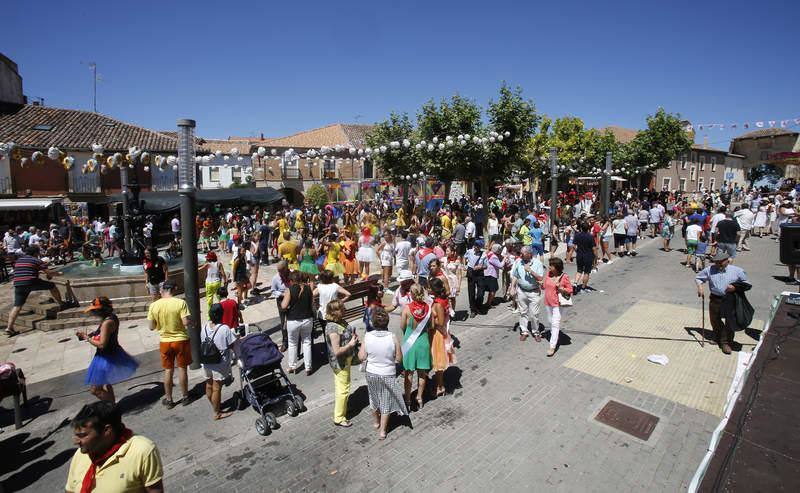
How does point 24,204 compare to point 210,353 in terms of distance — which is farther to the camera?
point 24,204

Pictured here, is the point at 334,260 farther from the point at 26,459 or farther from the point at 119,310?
the point at 26,459

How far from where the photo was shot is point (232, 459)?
4383 mm

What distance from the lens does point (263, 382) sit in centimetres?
513

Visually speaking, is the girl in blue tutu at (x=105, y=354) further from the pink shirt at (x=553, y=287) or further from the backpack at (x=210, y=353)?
the pink shirt at (x=553, y=287)

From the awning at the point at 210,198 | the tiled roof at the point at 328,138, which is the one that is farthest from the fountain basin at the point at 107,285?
the tiled roof at the point at 328,138

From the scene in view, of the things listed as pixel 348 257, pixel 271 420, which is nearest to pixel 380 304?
pixel 271 420

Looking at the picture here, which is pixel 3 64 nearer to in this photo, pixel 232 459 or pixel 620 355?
pixel 232 459

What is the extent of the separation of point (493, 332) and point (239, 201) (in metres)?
20.2

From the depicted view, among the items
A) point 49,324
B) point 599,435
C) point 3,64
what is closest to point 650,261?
point 599,435

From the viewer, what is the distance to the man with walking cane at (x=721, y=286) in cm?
631

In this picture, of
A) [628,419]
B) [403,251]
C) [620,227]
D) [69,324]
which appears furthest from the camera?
[620,227]

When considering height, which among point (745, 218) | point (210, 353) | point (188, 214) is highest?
point (188, 214)

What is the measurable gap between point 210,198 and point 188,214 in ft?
60.5

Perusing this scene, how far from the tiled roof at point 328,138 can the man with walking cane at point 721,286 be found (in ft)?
117
